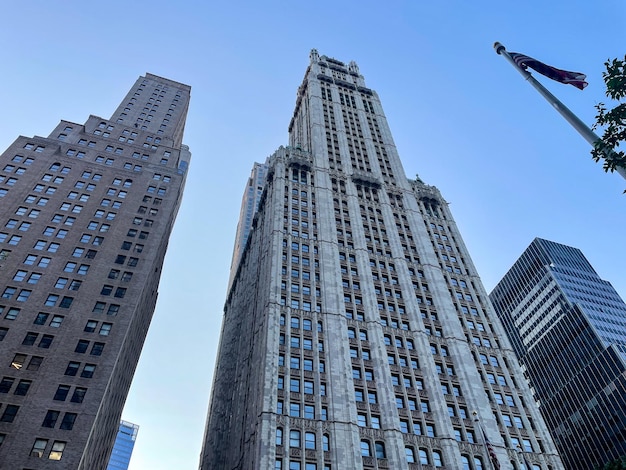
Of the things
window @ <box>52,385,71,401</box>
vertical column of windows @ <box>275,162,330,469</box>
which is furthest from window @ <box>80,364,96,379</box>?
vertical column of windows @ <box>275,162,330,469</box>

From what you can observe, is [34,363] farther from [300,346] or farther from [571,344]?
[571,344]

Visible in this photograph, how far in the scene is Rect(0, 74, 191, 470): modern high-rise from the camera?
52.5 metres

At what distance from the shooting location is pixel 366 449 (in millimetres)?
56719

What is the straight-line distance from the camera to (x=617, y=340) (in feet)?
432

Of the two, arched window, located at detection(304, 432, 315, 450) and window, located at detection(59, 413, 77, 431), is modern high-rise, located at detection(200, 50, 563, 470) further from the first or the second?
window, located at detection(59, 413, 77, 431)

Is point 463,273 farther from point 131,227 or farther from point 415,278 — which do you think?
point 131,227

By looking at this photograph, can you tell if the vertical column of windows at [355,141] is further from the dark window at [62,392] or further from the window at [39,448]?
the window at [39,448]

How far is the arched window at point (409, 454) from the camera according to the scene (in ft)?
187

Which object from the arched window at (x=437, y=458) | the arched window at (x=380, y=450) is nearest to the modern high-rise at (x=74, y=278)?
the arched window at (x=380, y=450)

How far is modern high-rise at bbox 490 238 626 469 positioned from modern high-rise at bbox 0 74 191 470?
361 ft

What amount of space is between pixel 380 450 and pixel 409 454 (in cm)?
362

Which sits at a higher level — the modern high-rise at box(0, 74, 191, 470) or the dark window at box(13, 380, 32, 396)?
the modern high-rise at box(0, 74, 191, 470)

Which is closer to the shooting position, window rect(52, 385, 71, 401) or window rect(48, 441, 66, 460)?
window rect(48, 441, 66, 460)

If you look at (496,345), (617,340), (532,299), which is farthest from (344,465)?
(532,299)
